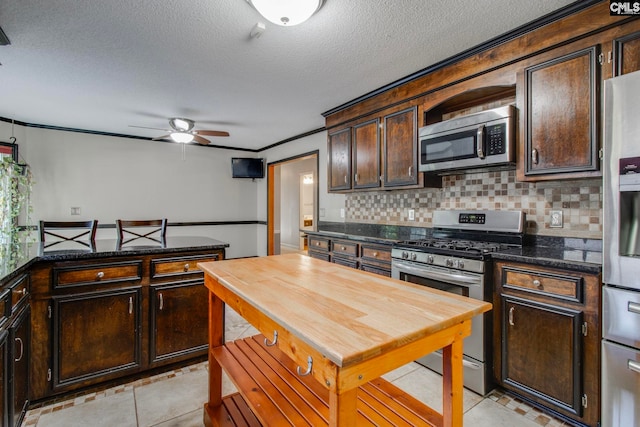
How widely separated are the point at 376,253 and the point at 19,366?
248cm

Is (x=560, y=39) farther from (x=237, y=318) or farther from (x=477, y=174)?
(x=237, y=318)

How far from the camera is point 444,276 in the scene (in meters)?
2.23

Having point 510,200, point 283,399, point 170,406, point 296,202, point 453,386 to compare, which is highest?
point 296,202

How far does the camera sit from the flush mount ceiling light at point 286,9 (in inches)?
63.5

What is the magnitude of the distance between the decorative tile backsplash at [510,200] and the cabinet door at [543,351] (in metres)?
0.70

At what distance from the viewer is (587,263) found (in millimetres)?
1634

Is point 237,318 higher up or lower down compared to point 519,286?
lower down

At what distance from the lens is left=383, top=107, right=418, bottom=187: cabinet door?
Result: 9.40 ft

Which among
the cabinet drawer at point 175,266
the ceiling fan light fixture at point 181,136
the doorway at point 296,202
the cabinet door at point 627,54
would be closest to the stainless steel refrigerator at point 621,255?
the cabinet door at point 627,54

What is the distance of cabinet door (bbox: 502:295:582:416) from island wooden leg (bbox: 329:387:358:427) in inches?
61.7

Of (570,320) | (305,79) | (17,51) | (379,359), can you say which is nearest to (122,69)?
(17,51)

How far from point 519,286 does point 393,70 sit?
1.96 m

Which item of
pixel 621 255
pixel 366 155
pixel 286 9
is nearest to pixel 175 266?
pixel 286 9

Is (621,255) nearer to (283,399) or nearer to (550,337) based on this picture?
(550,337)
